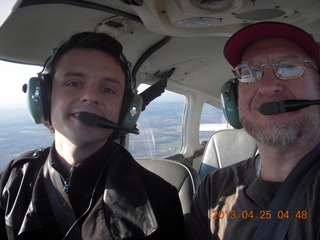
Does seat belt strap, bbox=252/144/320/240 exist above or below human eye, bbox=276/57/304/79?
below

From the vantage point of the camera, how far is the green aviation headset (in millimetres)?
1417

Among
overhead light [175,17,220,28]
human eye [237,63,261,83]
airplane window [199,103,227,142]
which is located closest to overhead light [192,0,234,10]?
overhead light [175,17,220,28]

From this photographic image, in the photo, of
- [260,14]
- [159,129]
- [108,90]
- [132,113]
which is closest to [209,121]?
[159,129]

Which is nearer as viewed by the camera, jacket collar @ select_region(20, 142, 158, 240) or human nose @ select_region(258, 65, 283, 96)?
jacket collar @ select_region(20, 142, 158, 240)

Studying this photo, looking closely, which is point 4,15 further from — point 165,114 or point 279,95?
point 165,114

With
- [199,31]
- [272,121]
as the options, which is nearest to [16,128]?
[199,31]

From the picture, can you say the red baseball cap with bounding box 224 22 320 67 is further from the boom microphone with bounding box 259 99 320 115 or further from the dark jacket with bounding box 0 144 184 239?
the dark jacket with bounding box 0 144 184 239

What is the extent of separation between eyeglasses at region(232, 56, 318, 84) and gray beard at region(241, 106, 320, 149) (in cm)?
17

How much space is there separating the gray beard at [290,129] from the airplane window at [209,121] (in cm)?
285

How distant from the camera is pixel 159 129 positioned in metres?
3.30

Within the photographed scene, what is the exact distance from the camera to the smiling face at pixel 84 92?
1.37 m

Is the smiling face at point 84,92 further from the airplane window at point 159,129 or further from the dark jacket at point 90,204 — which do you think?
the airplane window at point 159,129

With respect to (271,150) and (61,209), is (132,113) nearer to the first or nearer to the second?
(61,209)
